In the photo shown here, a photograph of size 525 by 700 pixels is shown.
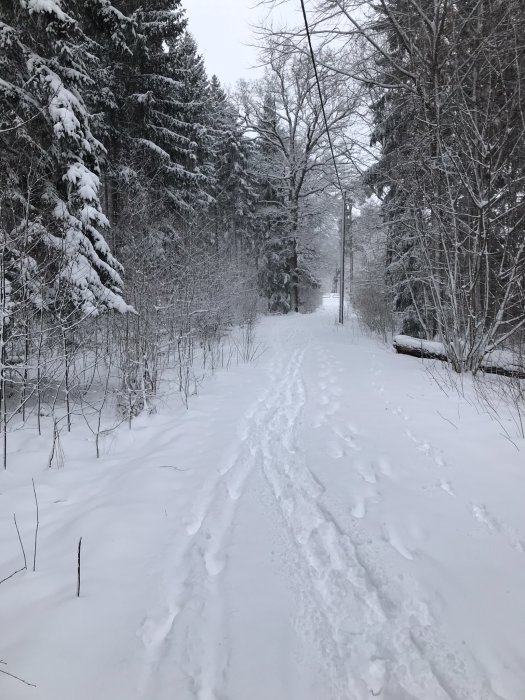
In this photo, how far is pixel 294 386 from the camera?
20.2ft

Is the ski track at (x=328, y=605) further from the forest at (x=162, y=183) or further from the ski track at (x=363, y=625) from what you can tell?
the forest at (x=162, y=183)

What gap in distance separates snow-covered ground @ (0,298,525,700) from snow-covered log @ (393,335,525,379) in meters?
2.44

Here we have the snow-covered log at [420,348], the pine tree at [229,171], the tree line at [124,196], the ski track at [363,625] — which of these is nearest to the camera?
the ski track at [363,625]

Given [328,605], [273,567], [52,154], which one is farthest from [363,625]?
[52,154]

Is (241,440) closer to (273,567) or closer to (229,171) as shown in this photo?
(273,567)

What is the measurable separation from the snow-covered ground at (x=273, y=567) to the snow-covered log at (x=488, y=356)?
96.0 inches

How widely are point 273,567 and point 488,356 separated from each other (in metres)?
5.86

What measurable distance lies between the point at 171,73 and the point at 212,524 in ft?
43.7

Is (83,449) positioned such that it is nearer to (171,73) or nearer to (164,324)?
(164,324)

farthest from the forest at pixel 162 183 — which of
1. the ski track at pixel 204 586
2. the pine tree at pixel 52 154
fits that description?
the ski track at pixel 204 586

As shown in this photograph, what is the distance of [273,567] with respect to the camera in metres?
1.99

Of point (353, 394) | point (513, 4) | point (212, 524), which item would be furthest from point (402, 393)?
point (513, 4)

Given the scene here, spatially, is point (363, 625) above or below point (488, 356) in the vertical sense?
below

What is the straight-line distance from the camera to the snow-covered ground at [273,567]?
1.40 metres
